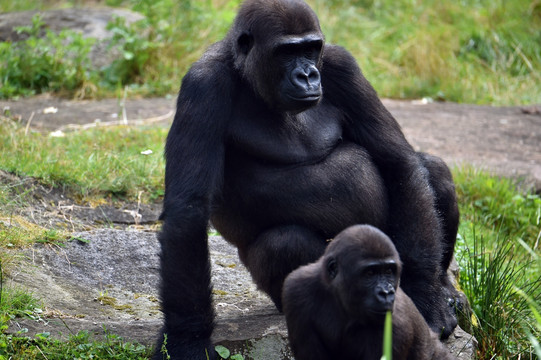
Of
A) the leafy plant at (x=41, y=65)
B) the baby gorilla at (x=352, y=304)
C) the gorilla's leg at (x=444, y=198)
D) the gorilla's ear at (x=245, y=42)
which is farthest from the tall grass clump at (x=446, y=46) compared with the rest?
the baby gorilla at (x=352, y=304)

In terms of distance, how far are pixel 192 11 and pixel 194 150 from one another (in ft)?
22.6

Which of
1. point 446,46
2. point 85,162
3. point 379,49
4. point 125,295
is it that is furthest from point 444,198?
point 379,49

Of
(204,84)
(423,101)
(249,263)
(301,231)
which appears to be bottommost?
(423,101)

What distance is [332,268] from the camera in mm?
3201

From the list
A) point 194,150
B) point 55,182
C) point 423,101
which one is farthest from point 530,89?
point 194,150

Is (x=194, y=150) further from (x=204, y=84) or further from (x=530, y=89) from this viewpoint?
(x=530, y=89)

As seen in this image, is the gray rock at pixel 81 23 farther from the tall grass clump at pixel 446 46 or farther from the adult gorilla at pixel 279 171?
the adult gorilla at pixel 279 171

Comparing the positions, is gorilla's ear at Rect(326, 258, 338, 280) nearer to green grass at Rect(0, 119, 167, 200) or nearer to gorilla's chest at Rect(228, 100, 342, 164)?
gorilla's chest at Rect(228, 100, 342, 164)

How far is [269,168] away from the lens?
405cm

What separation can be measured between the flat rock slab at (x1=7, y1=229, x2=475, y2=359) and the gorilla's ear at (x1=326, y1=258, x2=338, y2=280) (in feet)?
2.61

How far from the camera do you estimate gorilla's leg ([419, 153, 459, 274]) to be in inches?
176

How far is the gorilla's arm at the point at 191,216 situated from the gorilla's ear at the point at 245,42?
0.29m

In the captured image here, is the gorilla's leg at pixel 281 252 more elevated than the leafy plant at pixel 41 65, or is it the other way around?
the gorilla's leg at pixel 281 252

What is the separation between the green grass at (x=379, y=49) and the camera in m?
9.04
